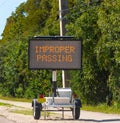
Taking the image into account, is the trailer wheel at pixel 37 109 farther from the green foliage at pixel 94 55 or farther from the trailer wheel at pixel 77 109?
the green foliage at pixel 94 55

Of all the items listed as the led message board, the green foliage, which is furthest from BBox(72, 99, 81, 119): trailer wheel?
the green foliage

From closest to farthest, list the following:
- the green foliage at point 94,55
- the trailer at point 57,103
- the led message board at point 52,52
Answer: the trailer at point 57,103 → the led message board at point 52,52 → the green foliage at point 94,55

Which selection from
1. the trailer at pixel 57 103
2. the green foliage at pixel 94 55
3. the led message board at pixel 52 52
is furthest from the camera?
the green foliage at pixel 94 55

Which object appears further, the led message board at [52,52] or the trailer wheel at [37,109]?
the led message board at [52,52]

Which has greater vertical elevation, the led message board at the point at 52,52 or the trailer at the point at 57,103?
the led message board at the point at 52,52

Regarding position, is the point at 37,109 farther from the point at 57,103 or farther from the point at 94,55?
the point at 94,55

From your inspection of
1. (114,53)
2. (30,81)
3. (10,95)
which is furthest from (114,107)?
(10,95)

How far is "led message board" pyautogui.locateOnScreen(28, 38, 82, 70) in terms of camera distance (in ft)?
72.7

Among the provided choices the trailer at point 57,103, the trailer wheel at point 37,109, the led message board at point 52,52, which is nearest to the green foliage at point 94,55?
the led message board at point 52,52

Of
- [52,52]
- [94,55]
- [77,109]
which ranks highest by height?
[94,55]

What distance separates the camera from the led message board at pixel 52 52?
2216cm

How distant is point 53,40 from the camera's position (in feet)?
73.0

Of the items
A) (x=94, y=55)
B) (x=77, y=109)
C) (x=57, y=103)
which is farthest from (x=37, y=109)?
(x=94, y=55)

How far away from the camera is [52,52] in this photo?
72.6ft
